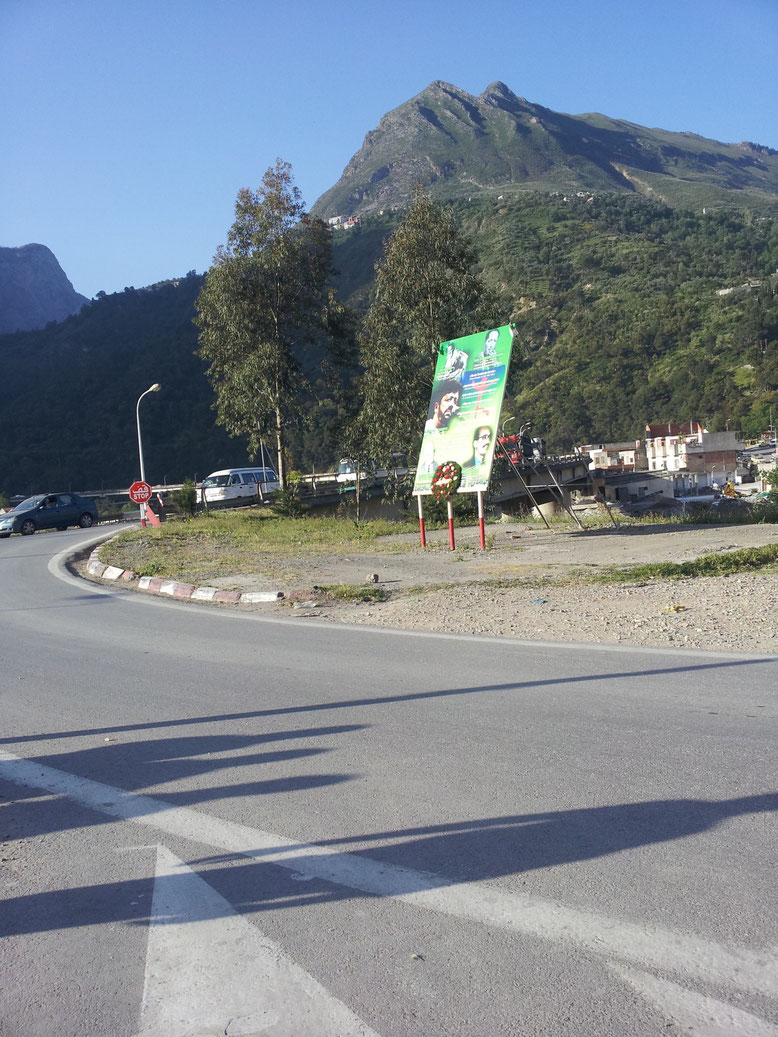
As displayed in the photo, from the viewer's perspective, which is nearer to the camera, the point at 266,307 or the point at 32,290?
the point at 266,307

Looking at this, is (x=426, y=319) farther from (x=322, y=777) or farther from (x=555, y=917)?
(x=555, y=917)

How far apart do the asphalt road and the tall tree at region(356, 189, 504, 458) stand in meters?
17.9

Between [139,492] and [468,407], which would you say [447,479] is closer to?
[468,407]

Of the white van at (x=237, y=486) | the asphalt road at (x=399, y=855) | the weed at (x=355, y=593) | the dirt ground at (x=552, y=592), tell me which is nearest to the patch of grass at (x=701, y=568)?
the dirt ground at (x=552, y=592)

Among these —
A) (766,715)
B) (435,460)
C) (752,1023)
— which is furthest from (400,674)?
(435,460)

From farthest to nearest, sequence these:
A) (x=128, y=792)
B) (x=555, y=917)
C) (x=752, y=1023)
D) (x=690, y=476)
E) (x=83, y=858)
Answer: (x=690, y=476), (x=128, y=792), (x=83, y=858), (x=555, y=917), (x=752, y=1023)

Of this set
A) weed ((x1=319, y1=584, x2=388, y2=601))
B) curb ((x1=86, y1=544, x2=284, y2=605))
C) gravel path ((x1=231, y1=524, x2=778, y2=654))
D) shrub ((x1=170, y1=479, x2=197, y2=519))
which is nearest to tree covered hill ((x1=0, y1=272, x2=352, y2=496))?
shrub ((x1=170, y1=479, x2=197, y2=519))

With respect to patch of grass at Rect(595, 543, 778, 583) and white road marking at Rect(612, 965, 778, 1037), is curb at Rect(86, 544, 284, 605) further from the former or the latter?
white road marking at Rect(612, 965, 778, 1037)

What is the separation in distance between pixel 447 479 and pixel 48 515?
22.3m

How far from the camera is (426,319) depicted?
974 inches

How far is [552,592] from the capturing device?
11617 mm

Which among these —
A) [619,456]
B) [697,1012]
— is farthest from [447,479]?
[619,456]

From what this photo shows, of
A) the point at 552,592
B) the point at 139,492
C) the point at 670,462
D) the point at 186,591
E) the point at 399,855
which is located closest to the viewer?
the point at 399,855

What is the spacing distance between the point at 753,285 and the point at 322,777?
12194 centimetres
